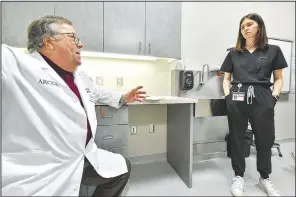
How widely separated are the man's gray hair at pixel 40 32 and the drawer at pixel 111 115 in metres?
0.59

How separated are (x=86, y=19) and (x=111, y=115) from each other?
3.10 feet

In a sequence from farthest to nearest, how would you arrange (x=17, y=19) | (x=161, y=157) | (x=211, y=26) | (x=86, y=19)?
(x=211, y=26) → (x=161, y=157) → (x=86, y=19) → (x=17, y=19)

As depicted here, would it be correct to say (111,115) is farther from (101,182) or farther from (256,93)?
(256,93)

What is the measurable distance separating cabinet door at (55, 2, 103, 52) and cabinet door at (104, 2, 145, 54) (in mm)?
56

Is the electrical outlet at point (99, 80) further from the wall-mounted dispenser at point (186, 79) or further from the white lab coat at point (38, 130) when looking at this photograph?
the white lab coat at point (38, 130)

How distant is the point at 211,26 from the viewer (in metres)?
2.48

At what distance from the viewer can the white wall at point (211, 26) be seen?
7.76 feet

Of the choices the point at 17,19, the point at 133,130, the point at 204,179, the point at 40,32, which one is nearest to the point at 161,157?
the point at 133,130

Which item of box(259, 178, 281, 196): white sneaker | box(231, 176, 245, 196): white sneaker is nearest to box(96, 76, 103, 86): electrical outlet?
box(231, 176, 245, 196): white sneaker

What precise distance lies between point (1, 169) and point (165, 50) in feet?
5.43

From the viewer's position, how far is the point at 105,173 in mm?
999

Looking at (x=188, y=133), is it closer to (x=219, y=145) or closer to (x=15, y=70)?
(x=219, y=145)

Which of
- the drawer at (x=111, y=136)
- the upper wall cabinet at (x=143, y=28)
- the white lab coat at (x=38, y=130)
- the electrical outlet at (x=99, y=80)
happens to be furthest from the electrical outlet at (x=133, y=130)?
the white lab coat at (x=38, y=130)

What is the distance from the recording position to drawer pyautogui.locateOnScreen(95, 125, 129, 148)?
1409 mm
